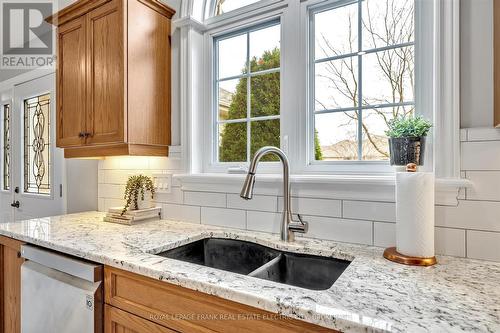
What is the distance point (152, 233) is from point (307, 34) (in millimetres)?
1289

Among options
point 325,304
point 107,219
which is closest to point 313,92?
point 325,304

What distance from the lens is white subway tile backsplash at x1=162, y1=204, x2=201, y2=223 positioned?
5.45 ft

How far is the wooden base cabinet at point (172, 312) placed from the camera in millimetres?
753

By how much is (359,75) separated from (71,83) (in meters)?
1.71

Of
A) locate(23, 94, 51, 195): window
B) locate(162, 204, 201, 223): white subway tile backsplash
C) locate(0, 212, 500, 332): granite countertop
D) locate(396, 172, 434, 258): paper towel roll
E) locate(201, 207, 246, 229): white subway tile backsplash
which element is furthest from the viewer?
locate(23, 94, 51, 195): window

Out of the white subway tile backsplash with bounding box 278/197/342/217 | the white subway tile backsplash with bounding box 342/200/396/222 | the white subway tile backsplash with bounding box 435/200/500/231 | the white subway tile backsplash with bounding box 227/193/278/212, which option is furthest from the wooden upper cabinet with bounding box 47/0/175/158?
the white subway tile backsplash with bounding box 435/200/500/231

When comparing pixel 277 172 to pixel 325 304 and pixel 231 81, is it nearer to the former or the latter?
pixel 231 81

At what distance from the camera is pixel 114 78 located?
1573 millimetres

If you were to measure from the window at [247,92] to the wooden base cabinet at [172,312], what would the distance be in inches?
35.2

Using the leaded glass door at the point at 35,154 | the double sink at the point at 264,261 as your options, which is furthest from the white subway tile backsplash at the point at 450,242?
the leaded glass door at the point at 35,154

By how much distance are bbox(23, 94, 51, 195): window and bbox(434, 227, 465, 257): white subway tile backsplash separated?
2825 millimetres

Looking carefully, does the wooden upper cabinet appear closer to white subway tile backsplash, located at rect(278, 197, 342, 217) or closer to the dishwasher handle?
the dishwasher handle

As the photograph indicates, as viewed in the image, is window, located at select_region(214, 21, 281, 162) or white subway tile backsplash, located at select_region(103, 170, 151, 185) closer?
window, located at select_region(214, 21, 281, 162)

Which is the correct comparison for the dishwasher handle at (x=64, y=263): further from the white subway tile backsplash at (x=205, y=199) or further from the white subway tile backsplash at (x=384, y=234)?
the white subway tile backsplash at (x=384, y=234)
